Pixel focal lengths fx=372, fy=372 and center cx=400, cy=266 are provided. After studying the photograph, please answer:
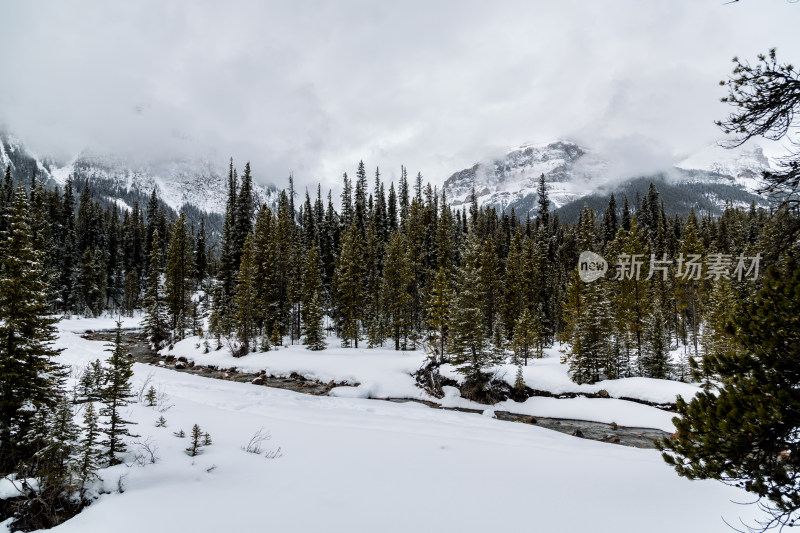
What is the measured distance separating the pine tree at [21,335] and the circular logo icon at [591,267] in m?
30.0

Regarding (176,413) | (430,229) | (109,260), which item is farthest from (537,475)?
(109,260)

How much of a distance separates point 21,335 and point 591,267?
3565 centimetres

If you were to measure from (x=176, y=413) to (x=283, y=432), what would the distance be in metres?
4.25

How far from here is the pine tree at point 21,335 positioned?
33.6ft

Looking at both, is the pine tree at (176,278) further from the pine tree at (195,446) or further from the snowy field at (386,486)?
the pine tree at (195,446)

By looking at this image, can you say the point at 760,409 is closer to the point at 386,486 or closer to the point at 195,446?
the point at 386,486

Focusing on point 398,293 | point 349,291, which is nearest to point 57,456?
point 398,293

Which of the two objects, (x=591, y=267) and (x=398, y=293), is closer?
(x=591, y=267)

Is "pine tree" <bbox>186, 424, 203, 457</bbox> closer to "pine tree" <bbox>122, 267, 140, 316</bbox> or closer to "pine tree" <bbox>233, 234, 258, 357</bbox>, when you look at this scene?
"pine tree" <bbox>233, 234, 258, 357</bbox>

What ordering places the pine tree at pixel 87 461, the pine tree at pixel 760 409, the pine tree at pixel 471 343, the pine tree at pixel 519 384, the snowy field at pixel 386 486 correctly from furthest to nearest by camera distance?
the pine tree at pixel 519 384
the pine tree at pixel 471 343
the pine tree at pixel 87 461
the snowy field at pixel 386 486
the pine tree at pixel 760 409

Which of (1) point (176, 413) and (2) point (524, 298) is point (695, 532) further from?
(2) point (524, 298)

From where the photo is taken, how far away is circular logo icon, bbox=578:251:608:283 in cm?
2845

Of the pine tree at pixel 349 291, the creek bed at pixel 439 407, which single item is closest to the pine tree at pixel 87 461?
the creek bed at pixel 439 407

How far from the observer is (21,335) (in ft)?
36.3
